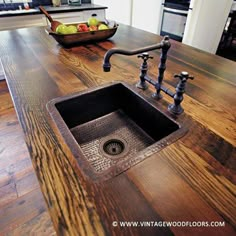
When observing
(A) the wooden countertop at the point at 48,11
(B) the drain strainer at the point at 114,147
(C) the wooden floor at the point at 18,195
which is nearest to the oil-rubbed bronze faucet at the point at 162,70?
(B) the drain strainer at the point at 114,147

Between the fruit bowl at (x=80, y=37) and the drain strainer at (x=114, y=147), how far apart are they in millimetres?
809

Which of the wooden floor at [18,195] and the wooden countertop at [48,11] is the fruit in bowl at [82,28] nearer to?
the wooden floor at [18,195]

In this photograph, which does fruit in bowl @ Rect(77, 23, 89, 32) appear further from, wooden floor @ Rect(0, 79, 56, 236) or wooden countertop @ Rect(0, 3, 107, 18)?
wooden countertop @ Rect(0, 3, 107, 18)

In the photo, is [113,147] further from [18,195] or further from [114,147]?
[18,195]

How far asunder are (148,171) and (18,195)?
1.17m

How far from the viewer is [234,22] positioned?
3.53 metres

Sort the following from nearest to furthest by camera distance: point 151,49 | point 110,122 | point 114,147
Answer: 1. point 151,49
2. point 114,147
3. point 110,122

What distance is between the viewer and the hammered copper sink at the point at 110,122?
2.47 ft

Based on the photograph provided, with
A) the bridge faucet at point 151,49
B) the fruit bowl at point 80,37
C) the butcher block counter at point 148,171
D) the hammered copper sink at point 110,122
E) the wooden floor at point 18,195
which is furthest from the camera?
the fruit bowl at point 80,37

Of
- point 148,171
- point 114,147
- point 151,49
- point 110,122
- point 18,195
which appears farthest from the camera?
point 18,195

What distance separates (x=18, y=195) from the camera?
127 centimetres

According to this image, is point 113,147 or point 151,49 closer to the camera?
point 151,49

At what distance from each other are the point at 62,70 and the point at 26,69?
0.64 ft

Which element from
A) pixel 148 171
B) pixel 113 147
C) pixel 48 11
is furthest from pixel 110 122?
pixel 48 11
